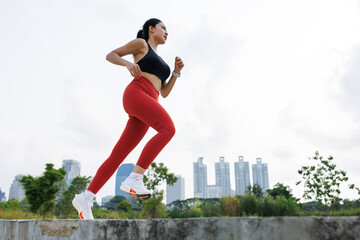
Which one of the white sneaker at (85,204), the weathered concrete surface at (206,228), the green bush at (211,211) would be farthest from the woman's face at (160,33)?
the green bush at (211,211)

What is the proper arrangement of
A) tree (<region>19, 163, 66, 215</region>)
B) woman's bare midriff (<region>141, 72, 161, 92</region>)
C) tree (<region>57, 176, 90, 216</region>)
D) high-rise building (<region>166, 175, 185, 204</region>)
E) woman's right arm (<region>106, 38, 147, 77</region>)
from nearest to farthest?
woman's right arm (<region>106, 38, 147, 77</region>) → woman's bare midriff (<region>141, 72, 161, 92</region>) → tree (<region>19, 163, 66, 215</region>) → tree (<region>57, 176, 90, 216</region>) → high-rise building (<region>166, 175, 185, 204</region>)

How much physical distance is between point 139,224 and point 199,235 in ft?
0.99

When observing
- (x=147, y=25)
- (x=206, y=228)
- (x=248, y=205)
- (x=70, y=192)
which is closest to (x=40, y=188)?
(x=70, y=192)

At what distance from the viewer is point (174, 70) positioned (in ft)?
10.4

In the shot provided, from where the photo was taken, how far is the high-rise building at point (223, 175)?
130 metres

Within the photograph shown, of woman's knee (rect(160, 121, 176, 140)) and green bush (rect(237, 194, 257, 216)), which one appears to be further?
green bush (rect(237, 194, 257, 216))

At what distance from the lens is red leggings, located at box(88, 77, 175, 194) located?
2.43 meters

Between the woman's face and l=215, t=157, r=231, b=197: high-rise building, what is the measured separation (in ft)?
431

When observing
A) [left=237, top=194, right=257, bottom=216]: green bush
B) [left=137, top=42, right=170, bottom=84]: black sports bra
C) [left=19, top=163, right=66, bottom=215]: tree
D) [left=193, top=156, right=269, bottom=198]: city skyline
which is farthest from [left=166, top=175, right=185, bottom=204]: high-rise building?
[left=137, top=42, right=170, bottom=84]: black sports bra

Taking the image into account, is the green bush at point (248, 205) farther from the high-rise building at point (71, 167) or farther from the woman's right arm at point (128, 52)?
the high-rise building at point (71, 167)

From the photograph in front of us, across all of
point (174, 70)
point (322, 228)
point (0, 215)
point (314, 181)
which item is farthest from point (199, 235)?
point (314, 181)

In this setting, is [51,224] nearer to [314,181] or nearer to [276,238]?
[276,238]

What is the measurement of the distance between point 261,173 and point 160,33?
13077cm

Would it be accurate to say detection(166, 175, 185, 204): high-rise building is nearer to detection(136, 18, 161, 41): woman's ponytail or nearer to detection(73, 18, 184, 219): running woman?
detection(136, 18, 161, 41): woman's ponytail
